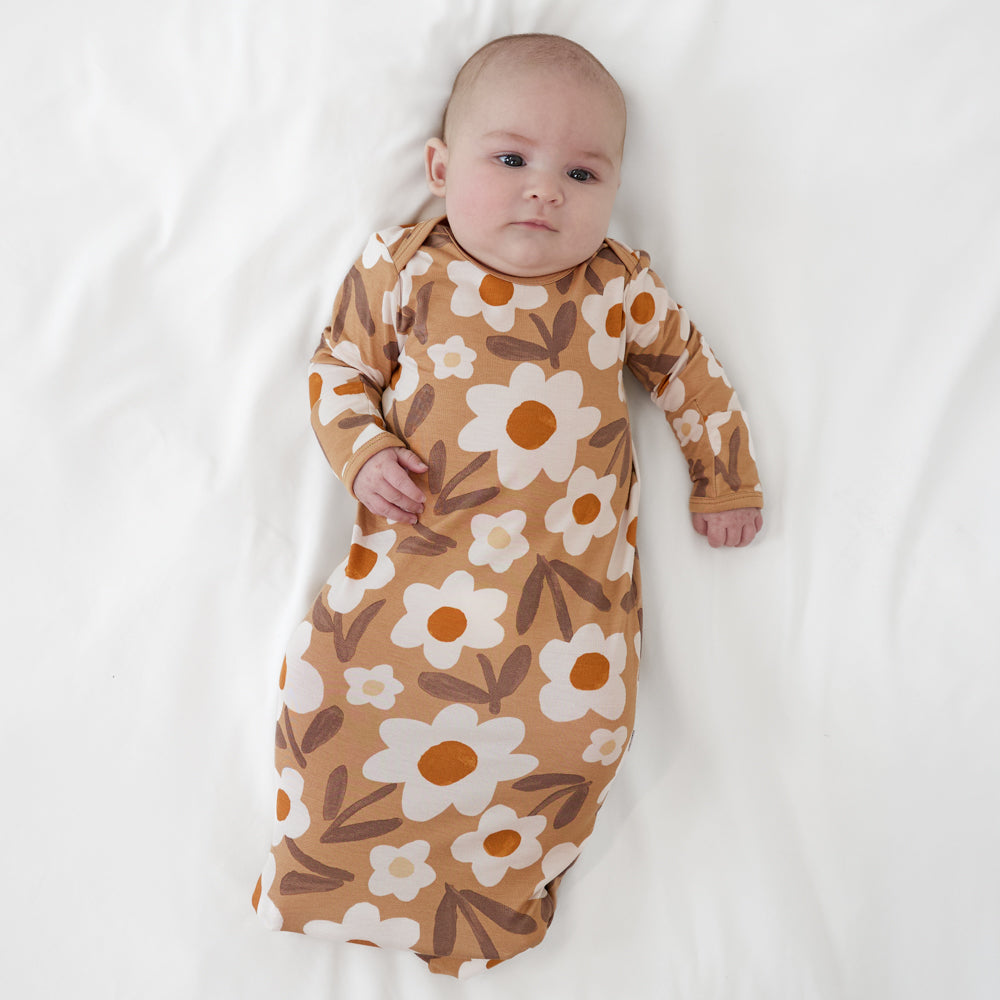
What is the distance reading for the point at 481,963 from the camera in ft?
3.87

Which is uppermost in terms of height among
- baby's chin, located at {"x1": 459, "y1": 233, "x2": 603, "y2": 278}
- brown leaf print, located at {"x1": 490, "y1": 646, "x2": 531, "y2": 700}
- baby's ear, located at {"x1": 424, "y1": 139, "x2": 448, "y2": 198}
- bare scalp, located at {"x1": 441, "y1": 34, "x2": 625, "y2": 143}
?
bare scalp, located at {"x1": 441, "y1": 34, "x2": 625, "y2": 143}

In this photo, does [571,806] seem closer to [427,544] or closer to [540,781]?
[540,781]

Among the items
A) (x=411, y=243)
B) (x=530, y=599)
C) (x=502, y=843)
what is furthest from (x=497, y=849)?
(x=411, y=243)

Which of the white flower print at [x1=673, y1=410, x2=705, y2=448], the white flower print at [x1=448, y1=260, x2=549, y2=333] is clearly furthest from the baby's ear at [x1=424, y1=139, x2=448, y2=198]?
the white flower print at [x1=673, y1=410, x2=705, y2=448]

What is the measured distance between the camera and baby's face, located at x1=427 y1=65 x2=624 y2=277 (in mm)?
1161

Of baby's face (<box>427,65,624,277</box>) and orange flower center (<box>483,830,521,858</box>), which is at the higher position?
→ baby's face (<box>427,65,624,277</box>)

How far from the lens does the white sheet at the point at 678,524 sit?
1200 mm

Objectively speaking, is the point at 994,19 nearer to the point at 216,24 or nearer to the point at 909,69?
the point at 909,69

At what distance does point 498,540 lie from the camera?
1.19 m

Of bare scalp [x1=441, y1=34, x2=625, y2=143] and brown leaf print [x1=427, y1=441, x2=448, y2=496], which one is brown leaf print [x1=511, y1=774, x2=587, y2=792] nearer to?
brown leaf print [x1=427, y1=441, x2=448, y2=496]

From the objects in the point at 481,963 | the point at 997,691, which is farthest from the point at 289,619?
the point at 997,691

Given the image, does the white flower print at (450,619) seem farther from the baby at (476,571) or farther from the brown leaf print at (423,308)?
the brown leaf print at (423,308)

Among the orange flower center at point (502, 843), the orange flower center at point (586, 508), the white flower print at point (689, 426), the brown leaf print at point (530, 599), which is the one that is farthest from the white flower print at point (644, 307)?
the orange flower center at point (502, 843)

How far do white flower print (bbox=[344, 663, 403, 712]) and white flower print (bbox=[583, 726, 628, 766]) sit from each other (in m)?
0.25
